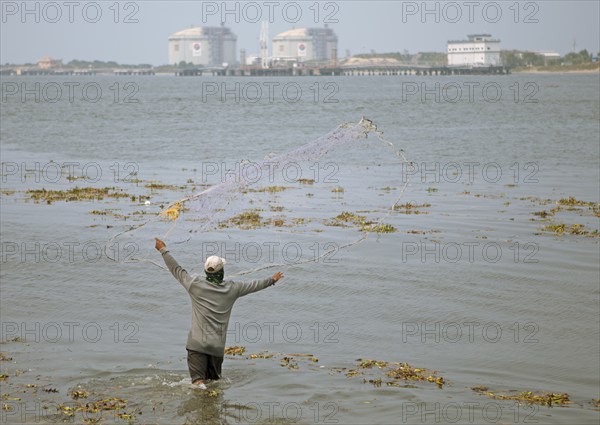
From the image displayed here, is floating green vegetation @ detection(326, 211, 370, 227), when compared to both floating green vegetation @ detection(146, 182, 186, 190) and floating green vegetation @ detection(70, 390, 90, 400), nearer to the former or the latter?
floating green vegetation @ detection(146, 182, 186, 190)

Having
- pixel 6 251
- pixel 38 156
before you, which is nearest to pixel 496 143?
pixel 38 156

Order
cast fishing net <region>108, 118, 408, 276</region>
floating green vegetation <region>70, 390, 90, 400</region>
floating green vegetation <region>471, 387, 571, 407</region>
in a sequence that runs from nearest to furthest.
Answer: floating green vegetation <region>70, 390, 90, 400</region> → floating green vegetation <region>471, 387, 571, 407</region> → cast fishing net <region>108, 118, 408, 276</region>

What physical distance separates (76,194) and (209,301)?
54.1 ft

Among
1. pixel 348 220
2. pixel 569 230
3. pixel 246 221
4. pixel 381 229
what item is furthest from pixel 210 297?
pixel 569 230

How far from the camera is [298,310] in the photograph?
47.9ft

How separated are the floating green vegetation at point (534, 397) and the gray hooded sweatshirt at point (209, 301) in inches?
118

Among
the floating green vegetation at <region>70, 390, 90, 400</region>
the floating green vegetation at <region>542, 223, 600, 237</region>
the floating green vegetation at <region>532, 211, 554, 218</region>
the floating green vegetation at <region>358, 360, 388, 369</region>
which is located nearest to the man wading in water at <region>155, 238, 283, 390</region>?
the floating green vegetation at <region>70, 390, 90, 400</region>

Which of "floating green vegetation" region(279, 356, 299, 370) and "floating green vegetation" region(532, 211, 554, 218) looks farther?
"floating green vegetation" region(532, 211, 554, 218)

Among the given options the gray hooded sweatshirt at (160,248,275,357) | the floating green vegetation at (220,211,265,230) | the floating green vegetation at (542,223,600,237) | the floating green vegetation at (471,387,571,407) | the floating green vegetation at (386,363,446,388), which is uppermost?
the gray hooded sweatshirt at (160,248,275,357)

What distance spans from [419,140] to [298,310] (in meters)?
35.3

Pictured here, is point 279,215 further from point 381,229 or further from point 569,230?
point 569,230

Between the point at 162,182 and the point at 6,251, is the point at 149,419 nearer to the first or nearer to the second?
the point at 6,251

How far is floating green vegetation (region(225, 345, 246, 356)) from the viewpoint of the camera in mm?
12367

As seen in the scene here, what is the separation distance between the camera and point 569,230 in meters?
21.0
